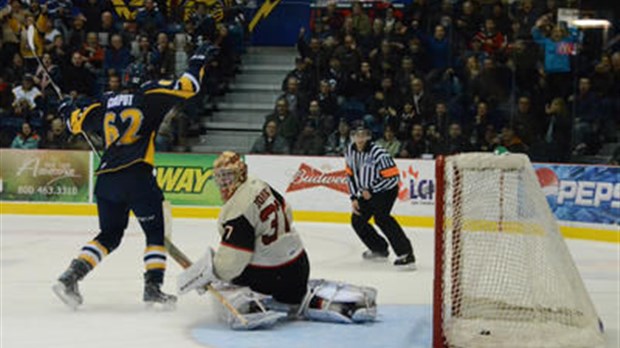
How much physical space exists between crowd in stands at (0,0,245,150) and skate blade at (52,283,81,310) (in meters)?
6.31

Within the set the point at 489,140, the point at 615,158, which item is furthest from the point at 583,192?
the point at 489,140

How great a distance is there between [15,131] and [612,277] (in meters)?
7.38

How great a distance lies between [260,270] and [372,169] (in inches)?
103

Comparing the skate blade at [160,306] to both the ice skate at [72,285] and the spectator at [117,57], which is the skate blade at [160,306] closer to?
the ice skate at [72,285]

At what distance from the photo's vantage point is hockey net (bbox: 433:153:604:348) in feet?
14.8

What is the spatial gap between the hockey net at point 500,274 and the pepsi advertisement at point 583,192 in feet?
16.6

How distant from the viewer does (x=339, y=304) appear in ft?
16.6

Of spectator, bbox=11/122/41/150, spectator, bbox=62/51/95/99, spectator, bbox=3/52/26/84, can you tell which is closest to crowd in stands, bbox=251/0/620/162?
→ spectator, bbox=62/51/95/99

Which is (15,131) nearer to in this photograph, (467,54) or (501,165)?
(467,54)

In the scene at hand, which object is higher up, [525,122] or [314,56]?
[314,56]

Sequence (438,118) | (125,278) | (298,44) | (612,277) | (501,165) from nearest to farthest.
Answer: (501,165) < (125,278) < (612,277) < (438,118) < (298,44)

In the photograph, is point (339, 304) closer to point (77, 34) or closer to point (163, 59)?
point (163, 59)

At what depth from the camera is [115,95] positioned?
563 cm

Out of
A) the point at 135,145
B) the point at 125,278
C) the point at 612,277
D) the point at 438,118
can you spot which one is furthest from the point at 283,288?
the point at 438,118
